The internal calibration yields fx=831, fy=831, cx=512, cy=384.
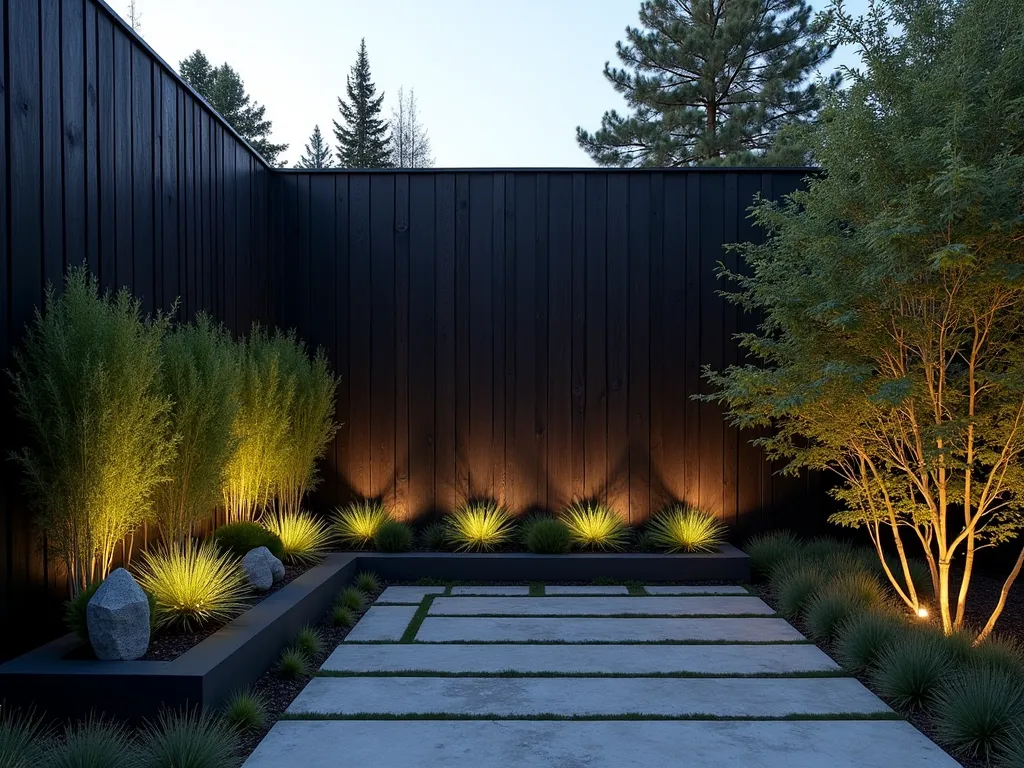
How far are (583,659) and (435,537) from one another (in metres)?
2.45

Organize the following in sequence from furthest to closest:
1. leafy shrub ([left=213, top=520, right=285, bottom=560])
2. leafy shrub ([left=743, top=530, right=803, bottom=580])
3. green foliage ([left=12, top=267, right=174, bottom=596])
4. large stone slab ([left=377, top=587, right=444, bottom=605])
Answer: leafy shrub ([left=743, top=530, right=803, bottom=580]) < large stone slab ([left=377, top=587, right=444, bottom=605]) < leafy shrub ([left=213, top=520, right=285, bottom=560]) < green foliage ([left=12, top=267, right=174, bottom=596])

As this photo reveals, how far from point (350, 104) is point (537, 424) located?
1868 cm

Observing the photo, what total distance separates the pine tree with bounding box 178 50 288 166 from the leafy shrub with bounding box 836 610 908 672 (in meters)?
18.9

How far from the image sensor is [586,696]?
10.9 ft

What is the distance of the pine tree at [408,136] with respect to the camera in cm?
2216

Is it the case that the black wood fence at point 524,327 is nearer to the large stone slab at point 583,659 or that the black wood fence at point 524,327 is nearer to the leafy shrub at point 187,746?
the large stone slab at point 583,659

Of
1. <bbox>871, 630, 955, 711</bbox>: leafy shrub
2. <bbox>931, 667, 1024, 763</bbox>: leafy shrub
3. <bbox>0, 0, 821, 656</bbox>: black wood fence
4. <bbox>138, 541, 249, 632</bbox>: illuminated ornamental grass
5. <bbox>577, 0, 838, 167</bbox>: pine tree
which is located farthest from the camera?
<bbox>577, 0, 838, 167</bbox>: pine tree

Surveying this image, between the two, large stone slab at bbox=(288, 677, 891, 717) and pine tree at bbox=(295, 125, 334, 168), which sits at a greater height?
pine tree at bbox=(295, 125, 334, 168)

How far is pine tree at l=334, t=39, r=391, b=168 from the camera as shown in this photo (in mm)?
22234

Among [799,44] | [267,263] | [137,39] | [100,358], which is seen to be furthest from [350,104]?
[100,358]

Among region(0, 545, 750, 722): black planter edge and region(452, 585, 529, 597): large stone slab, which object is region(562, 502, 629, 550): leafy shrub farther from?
region(452, 585, 529, 597): large stone slab

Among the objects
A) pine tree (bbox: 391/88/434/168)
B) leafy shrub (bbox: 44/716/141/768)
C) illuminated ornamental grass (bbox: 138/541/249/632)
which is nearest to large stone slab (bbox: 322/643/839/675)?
illuminated ornamental grass (bbox: 138/541/249/632)

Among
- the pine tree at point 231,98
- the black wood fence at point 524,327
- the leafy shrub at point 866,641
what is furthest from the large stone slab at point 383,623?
the pine tree at point 231,98

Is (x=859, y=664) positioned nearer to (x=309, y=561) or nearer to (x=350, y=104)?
(x=309, y=561)
